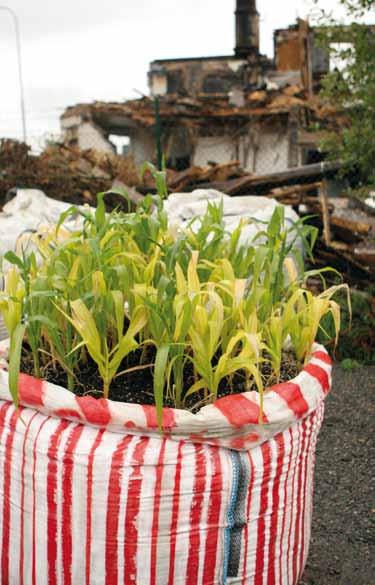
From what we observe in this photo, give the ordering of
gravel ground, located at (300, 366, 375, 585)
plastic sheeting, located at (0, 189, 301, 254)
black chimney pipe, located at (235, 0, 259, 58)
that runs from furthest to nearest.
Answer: black chimney pipe, located at (235, 0, 259, 58)
plastic sheeting, located at (0, 189, 301, 254)
gravel ground, located at (300, 366, 375, 585)

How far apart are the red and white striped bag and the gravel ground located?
2.22ft

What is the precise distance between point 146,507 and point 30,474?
0.27m

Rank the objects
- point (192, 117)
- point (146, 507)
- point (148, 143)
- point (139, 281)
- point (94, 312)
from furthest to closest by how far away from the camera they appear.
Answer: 1. point (148, 143)
2. point (192, 117)
3. point (139, 281)
4. point (94, 312)
5. point (146, 507)

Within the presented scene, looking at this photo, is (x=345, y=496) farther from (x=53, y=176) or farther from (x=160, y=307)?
(x=53, y=176)

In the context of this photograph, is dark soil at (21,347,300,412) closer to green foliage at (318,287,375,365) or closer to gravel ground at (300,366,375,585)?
gravel ground at (300,366,375,585)

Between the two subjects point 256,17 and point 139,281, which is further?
point 256,17

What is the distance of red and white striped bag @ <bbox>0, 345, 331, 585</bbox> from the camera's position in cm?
145

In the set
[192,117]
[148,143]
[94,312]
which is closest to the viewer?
[94,312]

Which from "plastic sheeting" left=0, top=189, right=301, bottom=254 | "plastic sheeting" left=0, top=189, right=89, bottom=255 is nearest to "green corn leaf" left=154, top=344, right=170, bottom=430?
"plastic sheeting" left=0, top=189, right=89, bottom=255

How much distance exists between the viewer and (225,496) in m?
1.49

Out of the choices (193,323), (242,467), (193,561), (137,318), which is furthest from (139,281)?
(193,561)

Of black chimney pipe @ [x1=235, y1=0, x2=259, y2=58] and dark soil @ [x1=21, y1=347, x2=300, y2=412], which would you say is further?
black chimney pipe @ [x1=235, y1=0, x2=259, y2=58]

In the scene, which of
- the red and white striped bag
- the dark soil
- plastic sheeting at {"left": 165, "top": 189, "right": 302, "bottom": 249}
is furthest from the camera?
plastic sheeting at {"left": 165, "top": 189, "right": 302, "bottom": 249}

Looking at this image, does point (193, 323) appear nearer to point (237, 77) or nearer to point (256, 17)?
point (237, 77)
